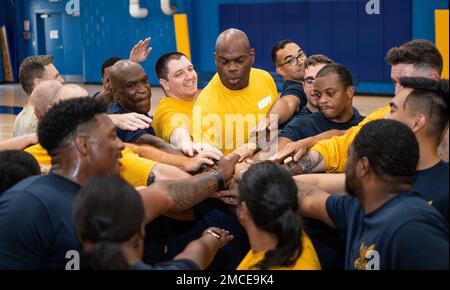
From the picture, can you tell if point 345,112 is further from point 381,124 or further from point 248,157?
point 381,124

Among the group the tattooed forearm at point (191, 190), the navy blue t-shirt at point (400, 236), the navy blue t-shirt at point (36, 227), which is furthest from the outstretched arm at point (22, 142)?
the navy blue t-shirt at point (400, 236)

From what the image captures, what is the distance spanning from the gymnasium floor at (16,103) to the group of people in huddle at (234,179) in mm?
7326

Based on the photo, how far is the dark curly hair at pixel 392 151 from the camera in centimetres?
253

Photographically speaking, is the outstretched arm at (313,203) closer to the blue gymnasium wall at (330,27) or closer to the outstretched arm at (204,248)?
the outstretched arm at (204,248)

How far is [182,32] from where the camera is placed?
642 inches

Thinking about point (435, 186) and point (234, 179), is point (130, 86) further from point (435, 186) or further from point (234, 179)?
point (435, 186)

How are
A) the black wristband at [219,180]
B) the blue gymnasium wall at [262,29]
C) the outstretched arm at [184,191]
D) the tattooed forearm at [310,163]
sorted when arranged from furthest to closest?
the blue gymnasium wall at [262,29], the tattooed forearm at [310,163], the black wristband at [219,180], the outstretched arm at [184,191]

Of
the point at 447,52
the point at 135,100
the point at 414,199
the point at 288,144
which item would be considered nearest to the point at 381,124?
the point at 414,199

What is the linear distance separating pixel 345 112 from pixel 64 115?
2.12m

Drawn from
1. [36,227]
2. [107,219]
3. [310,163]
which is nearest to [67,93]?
[36,227]

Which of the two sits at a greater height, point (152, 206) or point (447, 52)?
point (447, 52)

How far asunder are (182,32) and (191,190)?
1349cm

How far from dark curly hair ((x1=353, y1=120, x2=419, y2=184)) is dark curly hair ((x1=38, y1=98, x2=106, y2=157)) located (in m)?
1.37
